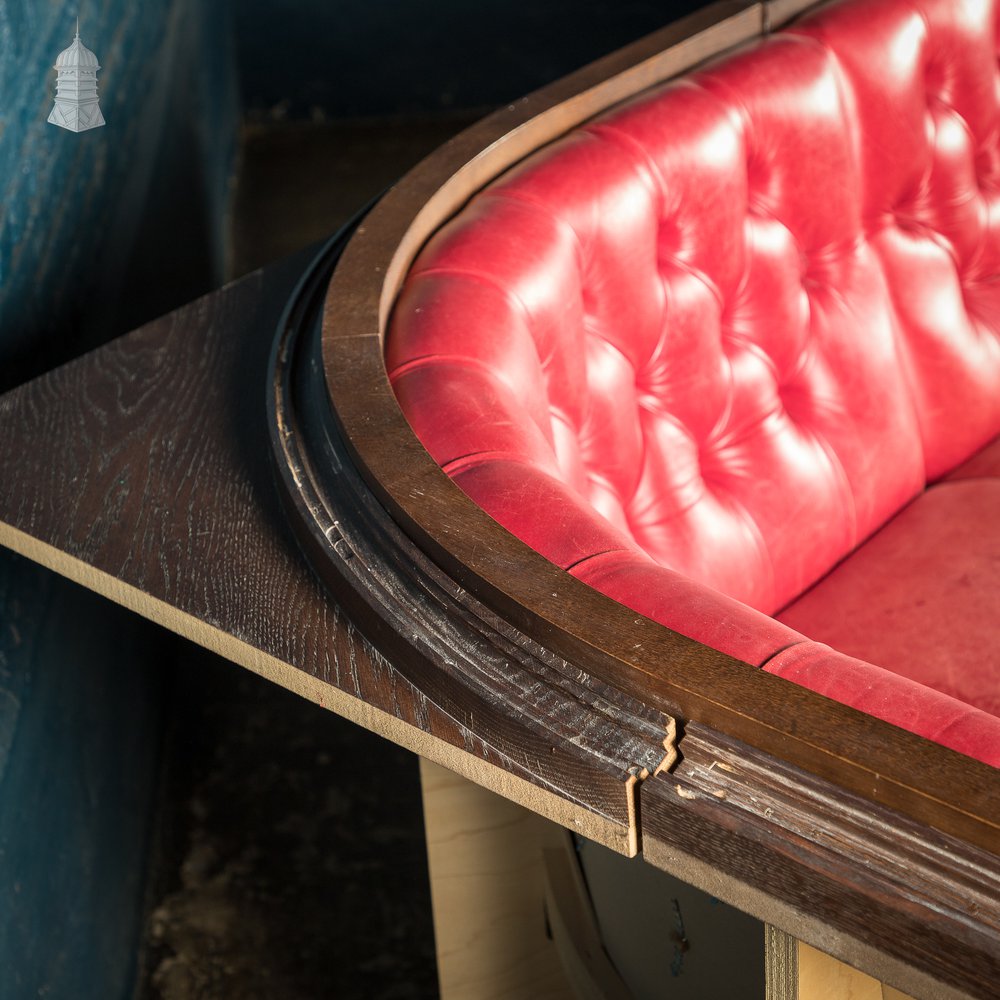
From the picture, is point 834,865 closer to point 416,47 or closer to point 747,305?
point 747,305

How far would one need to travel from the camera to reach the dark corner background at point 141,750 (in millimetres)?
1381

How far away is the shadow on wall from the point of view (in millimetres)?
1400

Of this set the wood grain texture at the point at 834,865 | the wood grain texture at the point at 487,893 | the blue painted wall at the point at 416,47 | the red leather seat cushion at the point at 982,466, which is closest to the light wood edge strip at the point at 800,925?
the wood grain texture at the point at 834,865

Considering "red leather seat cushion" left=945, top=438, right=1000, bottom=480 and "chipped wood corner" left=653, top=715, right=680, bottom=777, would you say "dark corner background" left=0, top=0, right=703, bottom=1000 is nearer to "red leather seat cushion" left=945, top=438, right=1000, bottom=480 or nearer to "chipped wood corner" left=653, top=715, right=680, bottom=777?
"chipped wood corner" left=653, top=715, right=680, bottom=777

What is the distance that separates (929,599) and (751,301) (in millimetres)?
425

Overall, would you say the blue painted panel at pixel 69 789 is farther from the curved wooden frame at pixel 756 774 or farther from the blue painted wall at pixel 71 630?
the curved wooden frame at pixel 756 774

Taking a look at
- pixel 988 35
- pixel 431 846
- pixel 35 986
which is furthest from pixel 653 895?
pixel 988 35

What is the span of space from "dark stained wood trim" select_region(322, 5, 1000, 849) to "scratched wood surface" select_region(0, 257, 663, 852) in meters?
0.05

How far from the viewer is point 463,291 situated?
1.16 metres

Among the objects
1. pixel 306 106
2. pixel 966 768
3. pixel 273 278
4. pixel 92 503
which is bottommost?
pixel 966 768

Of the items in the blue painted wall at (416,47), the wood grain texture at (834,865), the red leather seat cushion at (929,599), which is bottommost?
the wood grain texture at (834,865)

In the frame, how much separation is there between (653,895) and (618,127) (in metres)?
0.82

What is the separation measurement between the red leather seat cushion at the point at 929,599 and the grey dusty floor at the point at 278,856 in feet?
2.36

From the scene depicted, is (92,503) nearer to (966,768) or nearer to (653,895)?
(653,895)
